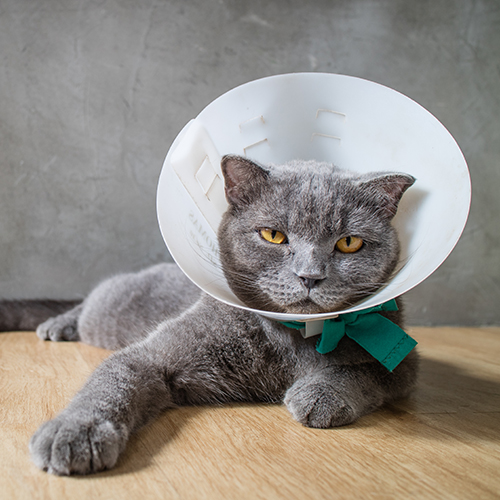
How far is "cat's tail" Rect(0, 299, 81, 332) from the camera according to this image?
167 cm

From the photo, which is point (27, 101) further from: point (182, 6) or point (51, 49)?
point (182, 6)

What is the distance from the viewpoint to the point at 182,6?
1841 mm

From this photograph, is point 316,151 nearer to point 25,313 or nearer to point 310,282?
point 310,282

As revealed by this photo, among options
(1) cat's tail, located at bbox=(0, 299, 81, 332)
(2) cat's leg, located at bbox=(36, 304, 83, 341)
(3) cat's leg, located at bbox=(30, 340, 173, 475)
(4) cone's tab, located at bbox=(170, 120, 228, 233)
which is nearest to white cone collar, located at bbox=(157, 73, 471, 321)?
(4) cone's tab, located at bbox=(170, 120, 228, 233)

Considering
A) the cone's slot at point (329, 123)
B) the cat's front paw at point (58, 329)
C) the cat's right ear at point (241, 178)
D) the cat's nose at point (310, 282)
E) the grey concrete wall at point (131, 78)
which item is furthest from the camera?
the grey concrete wall at point (131, 78)

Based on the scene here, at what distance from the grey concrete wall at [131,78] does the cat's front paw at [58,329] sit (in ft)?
0.91

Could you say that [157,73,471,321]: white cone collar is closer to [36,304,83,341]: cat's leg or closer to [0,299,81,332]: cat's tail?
[36,304,83,341]: cat's leg

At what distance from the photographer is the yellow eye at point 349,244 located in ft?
3.01

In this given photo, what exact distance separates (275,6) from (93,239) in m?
1.28

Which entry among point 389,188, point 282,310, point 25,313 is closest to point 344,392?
point 282,310

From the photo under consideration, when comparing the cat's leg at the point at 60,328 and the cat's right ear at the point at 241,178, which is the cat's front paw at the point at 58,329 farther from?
the cat's right ear at the point at 241,178

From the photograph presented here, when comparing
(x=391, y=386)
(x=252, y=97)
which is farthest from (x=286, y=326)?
(x=252, y=97)

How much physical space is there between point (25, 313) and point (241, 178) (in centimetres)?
117

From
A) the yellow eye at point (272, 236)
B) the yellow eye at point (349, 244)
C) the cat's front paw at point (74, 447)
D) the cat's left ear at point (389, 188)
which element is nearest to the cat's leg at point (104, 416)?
the cat's front paw at point (74, 447)
